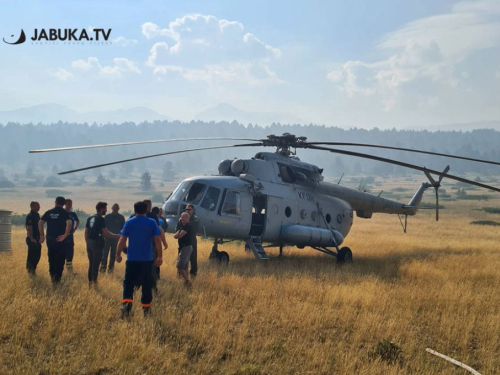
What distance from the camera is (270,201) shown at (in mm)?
14531

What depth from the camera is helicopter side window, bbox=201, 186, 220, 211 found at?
43.5 ft

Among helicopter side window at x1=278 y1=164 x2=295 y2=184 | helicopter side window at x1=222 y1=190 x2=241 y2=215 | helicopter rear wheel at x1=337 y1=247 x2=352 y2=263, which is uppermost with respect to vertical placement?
helicopter side window at x1=278 y1=164 x2=295 y2=184

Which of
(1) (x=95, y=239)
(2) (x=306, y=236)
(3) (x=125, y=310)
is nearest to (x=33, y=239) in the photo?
(1) (x=95, y=239)

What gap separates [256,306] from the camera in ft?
28.0

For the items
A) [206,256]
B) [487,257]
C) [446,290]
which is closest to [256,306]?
[446,290]

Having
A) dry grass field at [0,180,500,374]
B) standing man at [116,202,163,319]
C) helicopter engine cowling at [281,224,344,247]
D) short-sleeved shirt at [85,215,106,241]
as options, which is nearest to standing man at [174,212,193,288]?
dry grass field at [0,180,500,374]

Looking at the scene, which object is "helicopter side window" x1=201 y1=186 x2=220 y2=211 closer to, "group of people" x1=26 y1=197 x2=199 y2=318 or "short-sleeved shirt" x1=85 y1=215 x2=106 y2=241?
"group of people" x1=26 y1=197 x2=199 y2=318

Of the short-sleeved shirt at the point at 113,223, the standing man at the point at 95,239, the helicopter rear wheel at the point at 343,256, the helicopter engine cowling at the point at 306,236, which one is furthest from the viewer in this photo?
the helicopter rear wheel at the point at 343,256

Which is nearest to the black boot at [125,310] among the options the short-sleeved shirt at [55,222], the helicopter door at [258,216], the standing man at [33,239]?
the short-sleeved shirt at [55,222]

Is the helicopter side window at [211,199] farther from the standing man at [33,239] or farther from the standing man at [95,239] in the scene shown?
the standing man at [33,239]

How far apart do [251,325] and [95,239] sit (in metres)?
3.99

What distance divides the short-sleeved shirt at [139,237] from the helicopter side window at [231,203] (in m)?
6.02

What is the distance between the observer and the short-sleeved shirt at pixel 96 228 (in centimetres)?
978

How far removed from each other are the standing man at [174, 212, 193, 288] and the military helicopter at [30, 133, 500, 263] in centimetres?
257
